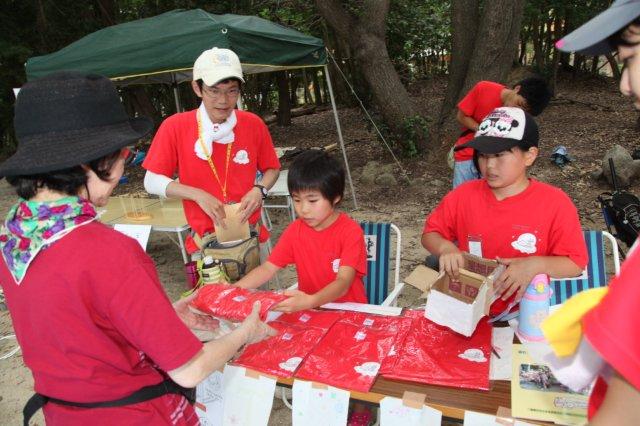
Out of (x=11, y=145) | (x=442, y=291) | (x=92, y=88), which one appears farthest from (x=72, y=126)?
(x=11, y=145)

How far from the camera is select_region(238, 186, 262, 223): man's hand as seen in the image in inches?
100

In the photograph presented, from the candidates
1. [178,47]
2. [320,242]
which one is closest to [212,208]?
[320,242]

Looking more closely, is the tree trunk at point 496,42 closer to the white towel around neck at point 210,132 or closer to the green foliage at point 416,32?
the white towel around neck at point 210,132

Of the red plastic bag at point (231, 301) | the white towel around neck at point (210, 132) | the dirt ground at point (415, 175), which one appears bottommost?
the dirt ground at point (415, 175)

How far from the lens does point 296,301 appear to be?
1.99m

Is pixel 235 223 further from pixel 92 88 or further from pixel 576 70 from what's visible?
pixel 576 70

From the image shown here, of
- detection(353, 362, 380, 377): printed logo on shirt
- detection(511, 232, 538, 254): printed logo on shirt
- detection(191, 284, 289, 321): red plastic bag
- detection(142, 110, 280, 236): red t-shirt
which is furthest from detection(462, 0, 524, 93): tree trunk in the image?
detection(353, 362, 380, 377): printed logo on shirt

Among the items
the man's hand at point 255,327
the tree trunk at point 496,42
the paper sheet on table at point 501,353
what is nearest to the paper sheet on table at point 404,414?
the paper sheet on table at point 501,353

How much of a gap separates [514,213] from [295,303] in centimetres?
108

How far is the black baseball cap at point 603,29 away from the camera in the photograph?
2.61 feet

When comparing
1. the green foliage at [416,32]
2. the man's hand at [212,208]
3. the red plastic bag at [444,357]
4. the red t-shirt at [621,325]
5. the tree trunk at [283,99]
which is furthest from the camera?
the green foliage at [416,32]

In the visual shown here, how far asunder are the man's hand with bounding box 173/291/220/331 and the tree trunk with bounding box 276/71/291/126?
446 inches

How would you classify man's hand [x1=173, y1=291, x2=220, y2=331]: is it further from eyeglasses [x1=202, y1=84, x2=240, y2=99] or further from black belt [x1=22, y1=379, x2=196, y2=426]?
eyeglasses [x1=202, y1=84, x2=240, y2=99]

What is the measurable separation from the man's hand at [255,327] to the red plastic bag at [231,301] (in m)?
0.05
